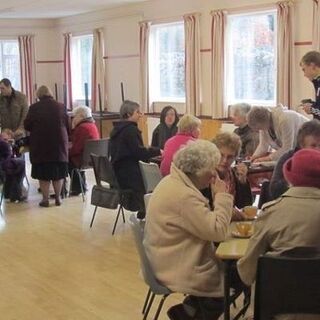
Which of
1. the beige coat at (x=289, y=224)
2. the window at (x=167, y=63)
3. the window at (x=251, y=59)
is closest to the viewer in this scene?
the beige coat at (x=289, y=224)

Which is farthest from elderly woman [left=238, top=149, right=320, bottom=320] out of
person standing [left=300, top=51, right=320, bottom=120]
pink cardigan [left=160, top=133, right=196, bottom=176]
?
pink cardigan [left=160, top=133, right=196, bottom=176]

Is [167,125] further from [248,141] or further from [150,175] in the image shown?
[150,175]

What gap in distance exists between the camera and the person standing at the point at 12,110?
802cm

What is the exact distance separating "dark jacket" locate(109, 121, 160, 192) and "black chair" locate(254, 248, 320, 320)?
341 centimetres

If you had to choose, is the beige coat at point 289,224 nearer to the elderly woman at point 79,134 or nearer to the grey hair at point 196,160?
the grey hair at point 196,160

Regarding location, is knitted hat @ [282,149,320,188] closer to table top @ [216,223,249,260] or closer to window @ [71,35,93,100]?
table top @ [216,223,249,260]

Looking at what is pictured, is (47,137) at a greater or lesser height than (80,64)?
lesser

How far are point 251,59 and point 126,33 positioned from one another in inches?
Result: 124

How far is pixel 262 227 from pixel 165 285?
701 mm

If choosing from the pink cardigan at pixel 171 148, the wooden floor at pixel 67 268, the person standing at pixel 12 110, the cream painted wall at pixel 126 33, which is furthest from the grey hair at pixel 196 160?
the person standing at pixel 12 110

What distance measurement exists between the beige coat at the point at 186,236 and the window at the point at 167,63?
24.2 feet

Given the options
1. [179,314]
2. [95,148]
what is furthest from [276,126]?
[95,148]

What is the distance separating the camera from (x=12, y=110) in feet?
26.3

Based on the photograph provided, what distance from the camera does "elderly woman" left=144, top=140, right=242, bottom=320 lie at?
9.55 ft
